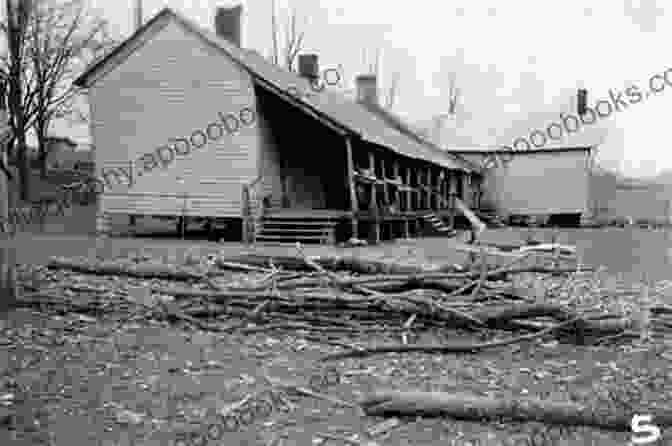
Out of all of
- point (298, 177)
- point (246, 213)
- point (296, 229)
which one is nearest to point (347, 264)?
point (296, 229)

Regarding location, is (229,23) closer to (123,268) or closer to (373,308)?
(123,268)

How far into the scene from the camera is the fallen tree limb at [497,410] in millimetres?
4309

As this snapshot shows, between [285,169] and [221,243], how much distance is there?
14.0 ft

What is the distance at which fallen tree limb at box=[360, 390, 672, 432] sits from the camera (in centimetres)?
431

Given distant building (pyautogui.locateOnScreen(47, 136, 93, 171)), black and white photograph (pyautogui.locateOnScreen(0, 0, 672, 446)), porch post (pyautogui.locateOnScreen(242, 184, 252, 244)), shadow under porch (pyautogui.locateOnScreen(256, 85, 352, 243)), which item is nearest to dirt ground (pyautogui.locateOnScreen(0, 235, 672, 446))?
black and white photograph (pyautogui.locateOnScreen(0, 0, 672, 446))

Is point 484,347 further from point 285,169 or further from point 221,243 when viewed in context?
point 285,169

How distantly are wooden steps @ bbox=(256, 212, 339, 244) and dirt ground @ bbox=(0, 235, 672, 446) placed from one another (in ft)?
38.2

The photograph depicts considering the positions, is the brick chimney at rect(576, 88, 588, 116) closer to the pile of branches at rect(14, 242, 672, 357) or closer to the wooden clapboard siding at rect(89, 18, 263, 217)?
the wooden clapboard siding at rect(89, 18, 263, 217)

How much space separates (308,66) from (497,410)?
26955 millimetres

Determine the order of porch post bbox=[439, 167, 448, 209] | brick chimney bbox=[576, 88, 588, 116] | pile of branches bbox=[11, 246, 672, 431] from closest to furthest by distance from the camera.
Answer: pile of branches bbox=[11, 246, 672, 431]
porch post bbox=[439, 167, 448, 209]
brick chimney bbox=[576, 88, 588, 116]

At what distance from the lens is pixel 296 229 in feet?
62.2

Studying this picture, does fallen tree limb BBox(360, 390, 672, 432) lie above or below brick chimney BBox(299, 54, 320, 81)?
below

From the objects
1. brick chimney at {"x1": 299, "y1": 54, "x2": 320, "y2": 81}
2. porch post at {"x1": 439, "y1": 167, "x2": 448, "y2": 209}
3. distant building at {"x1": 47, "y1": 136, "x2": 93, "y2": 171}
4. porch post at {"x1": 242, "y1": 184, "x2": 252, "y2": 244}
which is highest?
brick chimney at {"x1": 299, "y1": 54, "x2": 320, "y2": 81}

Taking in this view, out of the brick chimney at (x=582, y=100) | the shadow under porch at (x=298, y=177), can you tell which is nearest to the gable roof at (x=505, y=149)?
the brick chimney at (x=582, y=100)
